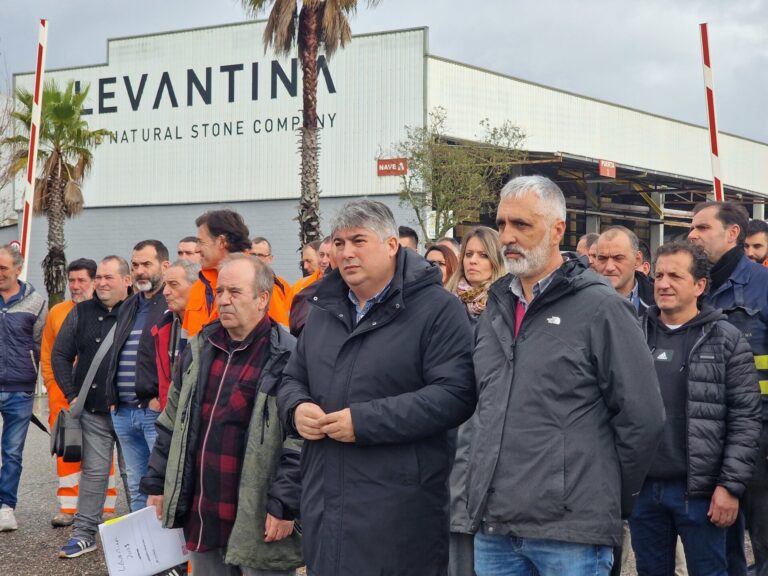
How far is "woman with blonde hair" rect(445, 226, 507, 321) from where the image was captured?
5480mm

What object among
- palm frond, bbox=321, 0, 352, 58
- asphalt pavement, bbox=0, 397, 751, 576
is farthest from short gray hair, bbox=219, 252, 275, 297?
palm frond, bbox=321, 0, 352, 58

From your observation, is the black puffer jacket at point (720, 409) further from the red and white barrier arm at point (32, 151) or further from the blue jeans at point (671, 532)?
the red and white barrier arm at point (32, 151)

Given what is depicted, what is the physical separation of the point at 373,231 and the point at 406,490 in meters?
1.01

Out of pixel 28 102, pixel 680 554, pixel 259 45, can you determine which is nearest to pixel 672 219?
pixel 259 45

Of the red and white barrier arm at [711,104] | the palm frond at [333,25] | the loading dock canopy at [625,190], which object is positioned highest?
the palm frond at [333,25]

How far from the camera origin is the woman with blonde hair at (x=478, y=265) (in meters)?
5.48

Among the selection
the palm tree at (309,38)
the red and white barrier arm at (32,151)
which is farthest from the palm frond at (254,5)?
the red and white barrier arm at (32,151)

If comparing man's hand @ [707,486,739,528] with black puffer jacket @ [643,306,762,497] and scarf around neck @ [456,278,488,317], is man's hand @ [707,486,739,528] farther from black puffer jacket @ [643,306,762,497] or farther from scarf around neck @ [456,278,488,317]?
scarf around neck @ [456,278,488,317]

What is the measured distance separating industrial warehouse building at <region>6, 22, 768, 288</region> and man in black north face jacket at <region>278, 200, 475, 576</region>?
1061 inches

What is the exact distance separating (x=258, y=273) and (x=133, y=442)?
269 centimetres

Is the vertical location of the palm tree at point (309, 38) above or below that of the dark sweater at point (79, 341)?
above

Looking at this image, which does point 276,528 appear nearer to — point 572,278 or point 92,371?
point 572,278

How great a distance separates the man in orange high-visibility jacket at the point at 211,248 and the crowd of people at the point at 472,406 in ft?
0.04

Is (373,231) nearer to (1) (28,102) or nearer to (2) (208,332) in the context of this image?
(2) (208,332)
